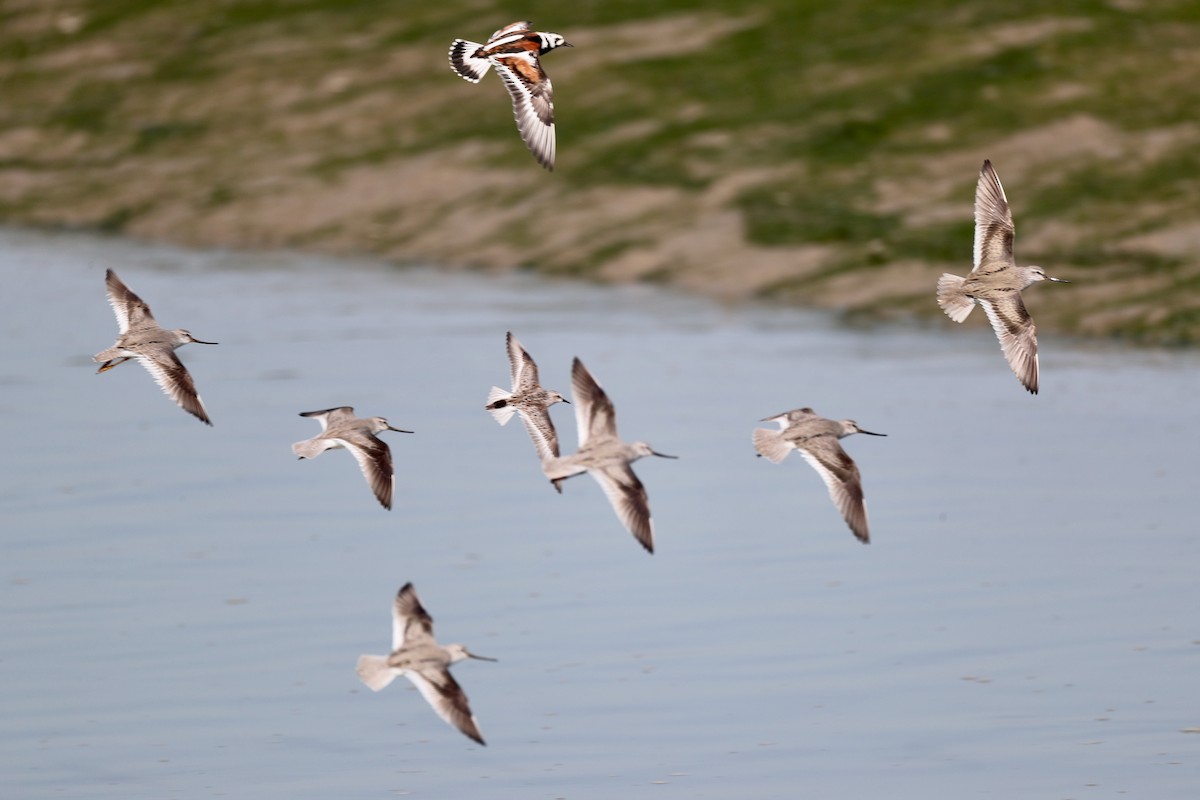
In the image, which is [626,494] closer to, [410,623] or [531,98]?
[410,623]

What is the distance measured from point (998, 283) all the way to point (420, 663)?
225 inches

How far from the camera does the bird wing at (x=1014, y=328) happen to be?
1875cm

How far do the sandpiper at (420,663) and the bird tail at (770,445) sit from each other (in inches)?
113

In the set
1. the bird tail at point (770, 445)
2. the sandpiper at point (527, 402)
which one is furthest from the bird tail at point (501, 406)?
the bird tail at point (770, 445)

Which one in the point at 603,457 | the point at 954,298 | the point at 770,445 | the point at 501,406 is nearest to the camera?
the point at 603,457

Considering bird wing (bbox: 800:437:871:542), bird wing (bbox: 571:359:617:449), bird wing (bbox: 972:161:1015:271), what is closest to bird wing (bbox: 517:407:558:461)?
bird wing (bbox: 571:359:617:449)

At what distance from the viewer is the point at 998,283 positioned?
→ 18.6 m

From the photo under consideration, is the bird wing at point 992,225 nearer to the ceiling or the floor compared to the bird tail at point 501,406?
nearer to the ceiling

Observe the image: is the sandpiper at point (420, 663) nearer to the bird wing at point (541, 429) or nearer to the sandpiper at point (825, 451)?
the bird wing at point (541, 429)

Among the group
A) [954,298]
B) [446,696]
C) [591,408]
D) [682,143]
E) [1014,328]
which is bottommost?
[446,696]

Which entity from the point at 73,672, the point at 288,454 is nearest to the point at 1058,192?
the point at 288,454

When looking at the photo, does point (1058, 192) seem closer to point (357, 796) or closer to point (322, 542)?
point (322, 542)

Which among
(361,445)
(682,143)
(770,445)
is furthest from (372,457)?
(682,143)

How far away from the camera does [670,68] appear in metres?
43.6
